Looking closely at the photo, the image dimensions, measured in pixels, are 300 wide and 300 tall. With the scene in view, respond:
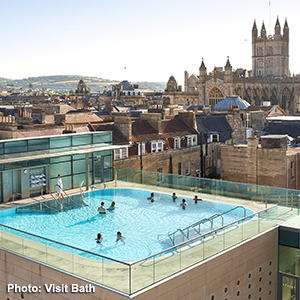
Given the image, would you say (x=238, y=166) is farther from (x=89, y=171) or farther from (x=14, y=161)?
(x=14, y=161)

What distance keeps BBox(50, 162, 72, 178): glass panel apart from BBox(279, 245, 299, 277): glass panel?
1322 centimetres

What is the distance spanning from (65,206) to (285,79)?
96.7 meters

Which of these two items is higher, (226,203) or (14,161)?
(14,161)

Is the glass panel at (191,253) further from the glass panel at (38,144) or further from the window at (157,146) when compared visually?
the window at (157,146)

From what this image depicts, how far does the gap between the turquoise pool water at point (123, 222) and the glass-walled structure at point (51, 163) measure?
84.7 inches

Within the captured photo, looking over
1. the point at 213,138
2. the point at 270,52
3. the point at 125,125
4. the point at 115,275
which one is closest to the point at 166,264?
the point at 115,275

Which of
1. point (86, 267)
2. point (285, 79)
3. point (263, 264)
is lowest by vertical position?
point (263, 264)

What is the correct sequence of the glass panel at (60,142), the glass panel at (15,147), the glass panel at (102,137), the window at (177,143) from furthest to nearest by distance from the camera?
1. the window at (177,143)
2. the glass panel at (102,137)
3. the glass panel at (60,142)
4. the glass panel at (15,147)

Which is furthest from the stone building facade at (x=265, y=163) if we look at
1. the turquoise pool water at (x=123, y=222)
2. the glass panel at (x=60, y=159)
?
the glass panel at (x=60, y=159)

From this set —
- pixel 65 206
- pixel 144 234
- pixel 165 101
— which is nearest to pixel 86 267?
pixel 144 234

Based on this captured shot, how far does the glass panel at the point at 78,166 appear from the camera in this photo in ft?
94.6

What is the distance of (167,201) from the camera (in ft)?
86.0

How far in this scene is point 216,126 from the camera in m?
46.5

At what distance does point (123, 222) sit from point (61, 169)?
6763 mm
